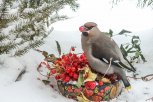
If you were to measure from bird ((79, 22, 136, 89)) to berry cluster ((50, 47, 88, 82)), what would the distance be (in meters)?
0.09

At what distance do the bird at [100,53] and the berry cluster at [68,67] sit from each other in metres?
0.09

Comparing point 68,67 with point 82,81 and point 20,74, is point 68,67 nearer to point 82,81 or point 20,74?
point 82,81

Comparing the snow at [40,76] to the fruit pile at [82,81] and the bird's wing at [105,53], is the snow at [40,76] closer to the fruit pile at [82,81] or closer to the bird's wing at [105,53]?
the fruit pile at [82,81]

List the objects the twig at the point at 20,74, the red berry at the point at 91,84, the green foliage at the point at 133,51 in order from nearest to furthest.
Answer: the red berry at the point at 91,84 < the twig at the point at 20,74 < the green foliage at the point at 133,51

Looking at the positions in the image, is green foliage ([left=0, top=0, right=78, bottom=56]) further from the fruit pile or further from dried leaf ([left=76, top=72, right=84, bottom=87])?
dried leaf ([left=76, top=72, right=84, bottom=87])

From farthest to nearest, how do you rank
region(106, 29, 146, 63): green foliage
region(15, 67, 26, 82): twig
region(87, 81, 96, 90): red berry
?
region(106, 29, 146, 63): green foliage < region(15, 67, 26, 82): twig < region(87, 81, 96, 90): red berry

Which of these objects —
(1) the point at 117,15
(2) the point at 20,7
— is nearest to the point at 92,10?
(1) the point at 117,15

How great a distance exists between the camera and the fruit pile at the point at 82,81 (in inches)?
95.4

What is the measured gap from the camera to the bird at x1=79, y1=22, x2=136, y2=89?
2.41 metres

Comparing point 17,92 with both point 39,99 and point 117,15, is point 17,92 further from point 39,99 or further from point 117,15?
point 117,15

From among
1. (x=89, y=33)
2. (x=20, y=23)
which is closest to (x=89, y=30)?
(x=89, y=33)

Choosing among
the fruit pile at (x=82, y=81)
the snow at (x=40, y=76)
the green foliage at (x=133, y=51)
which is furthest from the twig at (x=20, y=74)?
the green foliage at (x=133, y=51)

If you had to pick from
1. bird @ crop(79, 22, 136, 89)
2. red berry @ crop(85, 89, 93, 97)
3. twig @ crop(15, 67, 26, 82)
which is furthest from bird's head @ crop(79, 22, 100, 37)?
twig @ crop(15, 67, 26, 82)

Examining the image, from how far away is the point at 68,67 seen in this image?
96.4 inches
